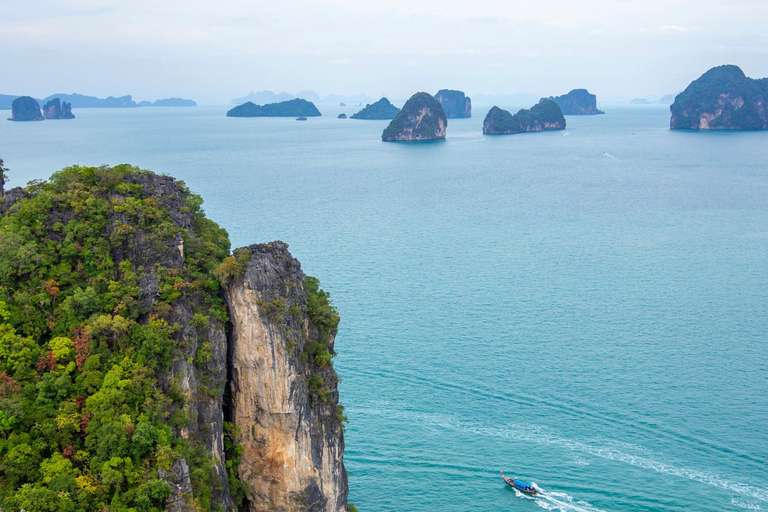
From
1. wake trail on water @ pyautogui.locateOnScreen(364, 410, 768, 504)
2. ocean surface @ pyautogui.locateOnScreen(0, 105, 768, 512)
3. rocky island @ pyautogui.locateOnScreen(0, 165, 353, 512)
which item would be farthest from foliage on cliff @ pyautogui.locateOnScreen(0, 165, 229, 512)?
wake trail on water @ pyautogui.locateOnScreen(364, 410, 768, 504)

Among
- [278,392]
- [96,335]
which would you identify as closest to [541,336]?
[278,392]

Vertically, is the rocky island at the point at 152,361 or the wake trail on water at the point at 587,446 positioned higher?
the rocky island at the point at 152,361

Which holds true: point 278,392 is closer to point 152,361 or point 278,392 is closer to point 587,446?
point 152,361

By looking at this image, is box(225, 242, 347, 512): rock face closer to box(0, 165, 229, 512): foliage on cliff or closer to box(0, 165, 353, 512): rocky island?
box(0, 165, 353, 512): rocky island

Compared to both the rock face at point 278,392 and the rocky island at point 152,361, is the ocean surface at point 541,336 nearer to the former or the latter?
the rock face at point 278,392

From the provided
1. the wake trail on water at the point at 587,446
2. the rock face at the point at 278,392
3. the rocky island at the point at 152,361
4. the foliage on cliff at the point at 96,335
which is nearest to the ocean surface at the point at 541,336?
the wake trail on water at the point at 587,446

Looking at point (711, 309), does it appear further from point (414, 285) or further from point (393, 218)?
point (393, 218)

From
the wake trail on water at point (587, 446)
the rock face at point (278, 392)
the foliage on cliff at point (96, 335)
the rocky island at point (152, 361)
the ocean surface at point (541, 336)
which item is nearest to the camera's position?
the foliage on cliff at point (96, 335)
